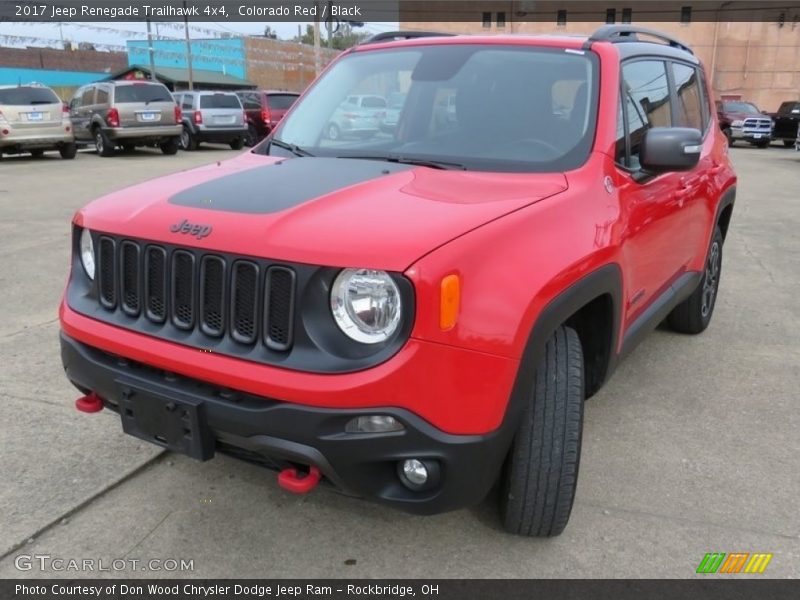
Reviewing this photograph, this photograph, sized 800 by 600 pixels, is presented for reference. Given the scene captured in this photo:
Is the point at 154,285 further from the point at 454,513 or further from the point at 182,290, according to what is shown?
the point at 454,513

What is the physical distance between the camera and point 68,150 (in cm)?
1647

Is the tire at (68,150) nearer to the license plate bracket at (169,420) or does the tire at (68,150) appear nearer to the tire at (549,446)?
the license plate bracket at (169,420)

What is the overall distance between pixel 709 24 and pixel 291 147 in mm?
52260

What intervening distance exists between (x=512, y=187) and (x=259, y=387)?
3.78 feet

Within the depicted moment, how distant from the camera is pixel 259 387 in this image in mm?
2074

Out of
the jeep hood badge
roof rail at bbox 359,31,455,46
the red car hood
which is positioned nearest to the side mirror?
the red car hood

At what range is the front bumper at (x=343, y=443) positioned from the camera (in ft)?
6.63

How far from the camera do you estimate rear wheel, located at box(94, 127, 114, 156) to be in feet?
56.2

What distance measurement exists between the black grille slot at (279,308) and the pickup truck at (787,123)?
86.3 feet


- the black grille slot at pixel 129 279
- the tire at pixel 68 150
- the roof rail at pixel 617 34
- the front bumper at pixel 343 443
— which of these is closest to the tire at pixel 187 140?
the tire at pixel 68 150

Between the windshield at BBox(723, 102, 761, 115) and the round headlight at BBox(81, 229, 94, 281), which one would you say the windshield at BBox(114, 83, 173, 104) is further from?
the windshield at BBox(723, 102, 761, 115)

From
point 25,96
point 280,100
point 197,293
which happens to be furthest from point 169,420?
point 280,100

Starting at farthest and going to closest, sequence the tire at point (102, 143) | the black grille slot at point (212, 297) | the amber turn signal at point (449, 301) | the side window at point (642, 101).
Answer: the tire at point (102, 143), the side window at point (642, 101), the black grille slot at point (212, 297), the amber turn signal at point (449, 301)

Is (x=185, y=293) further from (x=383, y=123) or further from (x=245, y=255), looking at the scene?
(x=383, y=123)
